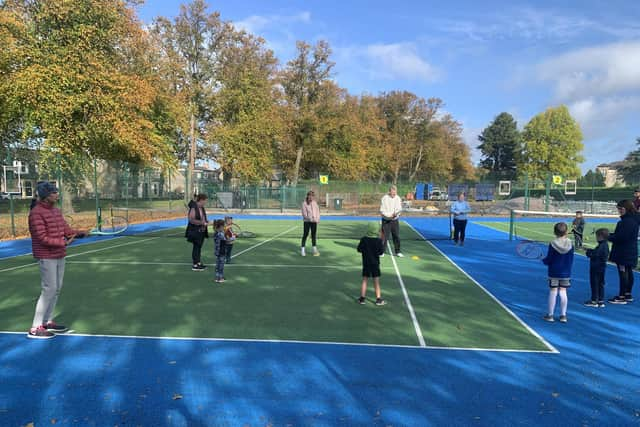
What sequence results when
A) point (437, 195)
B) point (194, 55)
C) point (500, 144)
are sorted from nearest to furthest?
point (194, 55)
point (437, 195)
point (500, 144)

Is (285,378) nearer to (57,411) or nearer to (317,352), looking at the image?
(317,352)

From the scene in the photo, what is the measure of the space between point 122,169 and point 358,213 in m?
17.4

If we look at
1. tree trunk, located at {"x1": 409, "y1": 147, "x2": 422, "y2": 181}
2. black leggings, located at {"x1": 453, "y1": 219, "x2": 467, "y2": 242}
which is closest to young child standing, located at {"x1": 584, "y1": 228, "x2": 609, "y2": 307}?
black leggings, located at {"x1": 453, "y1": 219, "x2": 467, "y2": 242}

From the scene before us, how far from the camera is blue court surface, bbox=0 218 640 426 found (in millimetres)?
3609

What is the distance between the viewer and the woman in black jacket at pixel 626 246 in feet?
22.8

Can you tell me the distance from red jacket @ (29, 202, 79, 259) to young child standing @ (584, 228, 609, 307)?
8.02 metres

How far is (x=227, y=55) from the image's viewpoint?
37.3 meters

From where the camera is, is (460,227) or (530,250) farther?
(460,227)

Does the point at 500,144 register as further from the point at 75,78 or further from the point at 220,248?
the point at 220,248

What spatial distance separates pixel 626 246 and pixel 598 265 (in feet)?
2.20

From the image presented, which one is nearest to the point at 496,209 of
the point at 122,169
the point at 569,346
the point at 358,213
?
the point at 358,213

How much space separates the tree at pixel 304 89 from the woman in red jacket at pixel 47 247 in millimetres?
39237

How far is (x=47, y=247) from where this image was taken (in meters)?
5.25

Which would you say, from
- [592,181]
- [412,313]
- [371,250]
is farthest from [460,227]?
[592,181]
